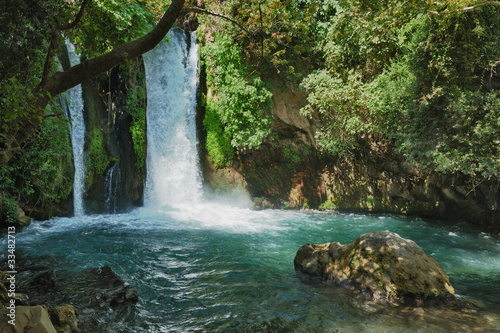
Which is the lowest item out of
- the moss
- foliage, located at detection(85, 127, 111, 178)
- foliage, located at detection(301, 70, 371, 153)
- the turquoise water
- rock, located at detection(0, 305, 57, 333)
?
the turquoise water

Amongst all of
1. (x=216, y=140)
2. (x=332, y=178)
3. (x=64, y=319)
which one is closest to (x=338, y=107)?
(x=332, y=178)

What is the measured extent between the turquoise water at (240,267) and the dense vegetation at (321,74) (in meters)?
2.20

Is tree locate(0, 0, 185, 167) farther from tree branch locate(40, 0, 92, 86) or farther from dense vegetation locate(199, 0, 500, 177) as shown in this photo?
dense vegetation locate(199, 0, 500, 177)

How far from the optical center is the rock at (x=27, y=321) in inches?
132

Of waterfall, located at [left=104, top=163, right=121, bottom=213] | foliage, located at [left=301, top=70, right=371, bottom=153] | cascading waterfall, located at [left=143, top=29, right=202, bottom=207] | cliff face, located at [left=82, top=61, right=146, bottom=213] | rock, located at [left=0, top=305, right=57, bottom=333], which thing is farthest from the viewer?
cascading waterfall, located at [left=143, top=29, right=202, bottom=207]

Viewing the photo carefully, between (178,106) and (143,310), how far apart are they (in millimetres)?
11563

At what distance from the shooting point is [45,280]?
589 cm

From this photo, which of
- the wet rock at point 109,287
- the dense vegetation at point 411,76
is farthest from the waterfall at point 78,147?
the wet rock at point 109,287

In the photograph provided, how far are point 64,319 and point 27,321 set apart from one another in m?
0.94

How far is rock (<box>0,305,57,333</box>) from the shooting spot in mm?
3342

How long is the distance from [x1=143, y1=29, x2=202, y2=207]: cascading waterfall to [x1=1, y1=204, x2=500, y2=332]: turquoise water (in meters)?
1.96

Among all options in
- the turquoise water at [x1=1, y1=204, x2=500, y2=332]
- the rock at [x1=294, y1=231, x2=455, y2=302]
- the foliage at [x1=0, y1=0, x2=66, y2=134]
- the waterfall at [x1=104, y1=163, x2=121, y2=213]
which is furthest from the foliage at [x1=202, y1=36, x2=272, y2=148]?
the foliage at [x1=0, y1=0, x2=66, y2=134]

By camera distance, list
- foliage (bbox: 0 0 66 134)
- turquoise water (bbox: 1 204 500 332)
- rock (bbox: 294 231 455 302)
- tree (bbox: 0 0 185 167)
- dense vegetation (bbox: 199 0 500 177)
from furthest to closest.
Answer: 1. dense vegetation (bbox: 199 0 500 177)
2. rock (bbox: 294 231 455 302)
3. turquoise water (bbox: 1 204 500 332)
4. tree (bbox: 0 0 185 167)
5. foliage (bbox: 0 0 66 134)

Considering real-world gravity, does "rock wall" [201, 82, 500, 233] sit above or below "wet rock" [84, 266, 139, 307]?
above
